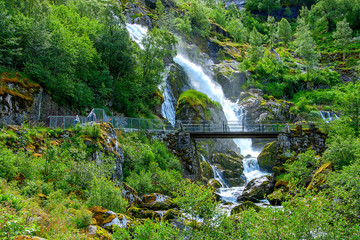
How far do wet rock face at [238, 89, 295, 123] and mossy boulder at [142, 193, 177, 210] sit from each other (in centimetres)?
3025

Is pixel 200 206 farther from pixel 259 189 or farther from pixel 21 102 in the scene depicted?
pixel 259 189

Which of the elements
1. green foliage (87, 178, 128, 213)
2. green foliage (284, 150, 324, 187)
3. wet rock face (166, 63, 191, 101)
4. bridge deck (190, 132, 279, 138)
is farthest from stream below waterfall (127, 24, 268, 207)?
green foliage (87, 178, 128, 213)

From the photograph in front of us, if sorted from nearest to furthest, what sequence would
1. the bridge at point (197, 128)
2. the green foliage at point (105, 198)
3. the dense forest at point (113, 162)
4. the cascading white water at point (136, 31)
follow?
the dense forest at point (113, 162) < the green foliage at point (105, 198) < the bridge at point (197, 128) < the cascading white water at point (136, 31)

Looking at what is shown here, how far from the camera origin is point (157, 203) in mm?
15523

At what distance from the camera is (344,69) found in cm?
6631

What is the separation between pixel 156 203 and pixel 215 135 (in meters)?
14.0

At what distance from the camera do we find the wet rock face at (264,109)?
4438 cm

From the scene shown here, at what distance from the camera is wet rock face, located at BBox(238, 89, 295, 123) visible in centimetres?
4438

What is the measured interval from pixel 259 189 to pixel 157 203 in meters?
13.2

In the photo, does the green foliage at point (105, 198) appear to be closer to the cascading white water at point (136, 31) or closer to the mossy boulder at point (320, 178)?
the mossy boulder at point (320, 178)

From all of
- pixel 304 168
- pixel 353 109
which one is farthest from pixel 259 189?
pixel 353 109

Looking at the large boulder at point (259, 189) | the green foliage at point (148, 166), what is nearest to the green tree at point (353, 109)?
the large boulder at point (259, 189)

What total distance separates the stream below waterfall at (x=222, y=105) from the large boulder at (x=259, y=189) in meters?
1.29

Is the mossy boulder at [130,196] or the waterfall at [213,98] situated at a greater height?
the waterfall at [213,98]
